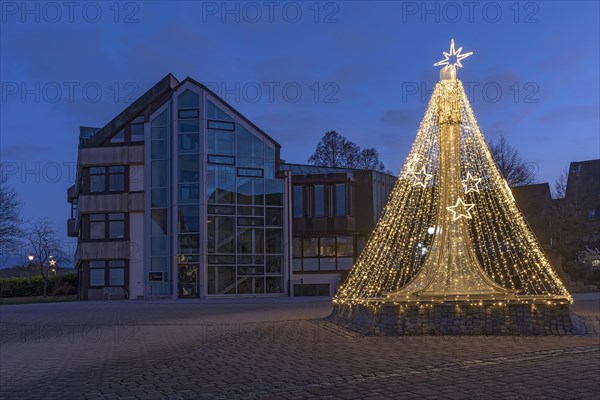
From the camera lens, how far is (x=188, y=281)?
37.6 meters

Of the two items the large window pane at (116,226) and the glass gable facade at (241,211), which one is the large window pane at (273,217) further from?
the large window pane at (116,226)

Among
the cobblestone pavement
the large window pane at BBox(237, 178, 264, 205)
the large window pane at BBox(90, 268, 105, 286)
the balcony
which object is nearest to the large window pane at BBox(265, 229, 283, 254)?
the large window pane at BBox(237, 178, 264, 205)

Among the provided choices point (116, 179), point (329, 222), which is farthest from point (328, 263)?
point (116, 179)

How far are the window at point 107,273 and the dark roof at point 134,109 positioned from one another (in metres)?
6.93

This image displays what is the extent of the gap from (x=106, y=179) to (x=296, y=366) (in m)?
32.0

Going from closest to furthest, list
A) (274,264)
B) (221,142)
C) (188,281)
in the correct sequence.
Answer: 1. (188,281)
2. (221,142)
3. (274,264)

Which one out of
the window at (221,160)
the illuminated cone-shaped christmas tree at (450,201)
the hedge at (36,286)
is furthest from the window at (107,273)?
the illuminated cone-shaped christmas tree at (450,201)

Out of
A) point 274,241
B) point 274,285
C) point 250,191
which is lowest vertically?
point 274,285

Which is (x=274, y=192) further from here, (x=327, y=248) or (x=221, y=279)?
(x=221, y=279)

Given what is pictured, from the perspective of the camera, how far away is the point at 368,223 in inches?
1702

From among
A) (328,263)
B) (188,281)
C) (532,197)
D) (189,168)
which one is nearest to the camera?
(188,281)

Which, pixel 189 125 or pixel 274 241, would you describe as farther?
pixel 274 241

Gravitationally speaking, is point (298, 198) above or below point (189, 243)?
above

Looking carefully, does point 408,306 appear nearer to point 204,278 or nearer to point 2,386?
point 2,386
